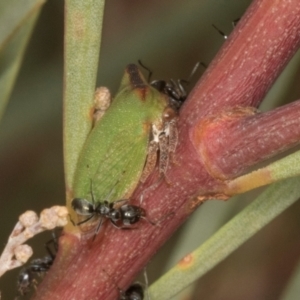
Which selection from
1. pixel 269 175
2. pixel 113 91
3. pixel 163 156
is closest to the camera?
pixel 269 175

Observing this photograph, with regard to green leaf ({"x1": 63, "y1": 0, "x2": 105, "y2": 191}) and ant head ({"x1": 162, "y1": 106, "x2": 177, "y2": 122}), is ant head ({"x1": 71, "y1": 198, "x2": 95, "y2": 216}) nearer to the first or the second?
green leaf ({"x1": 63, "y1": 0, "x2": 105, "y2": 191})

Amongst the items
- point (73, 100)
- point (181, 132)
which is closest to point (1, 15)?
point (73, 100)

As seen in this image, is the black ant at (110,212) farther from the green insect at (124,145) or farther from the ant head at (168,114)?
the ant head at (168,114)

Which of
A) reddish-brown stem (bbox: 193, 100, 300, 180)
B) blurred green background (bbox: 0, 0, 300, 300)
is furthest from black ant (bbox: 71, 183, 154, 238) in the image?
blurred green background (bbox: 0, 0, 300, 300)

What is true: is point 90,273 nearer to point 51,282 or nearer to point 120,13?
point 51,282

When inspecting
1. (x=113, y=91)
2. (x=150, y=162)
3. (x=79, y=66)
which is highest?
(x=79, y=66)

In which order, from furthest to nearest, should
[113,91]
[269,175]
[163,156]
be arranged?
[113,91] → [163,156] → [269,175]

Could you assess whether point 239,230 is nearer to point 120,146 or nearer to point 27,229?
Result: point 120,146

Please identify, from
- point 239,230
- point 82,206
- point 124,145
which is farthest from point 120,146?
point 239,230

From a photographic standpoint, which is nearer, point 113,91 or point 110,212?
point 110,212
